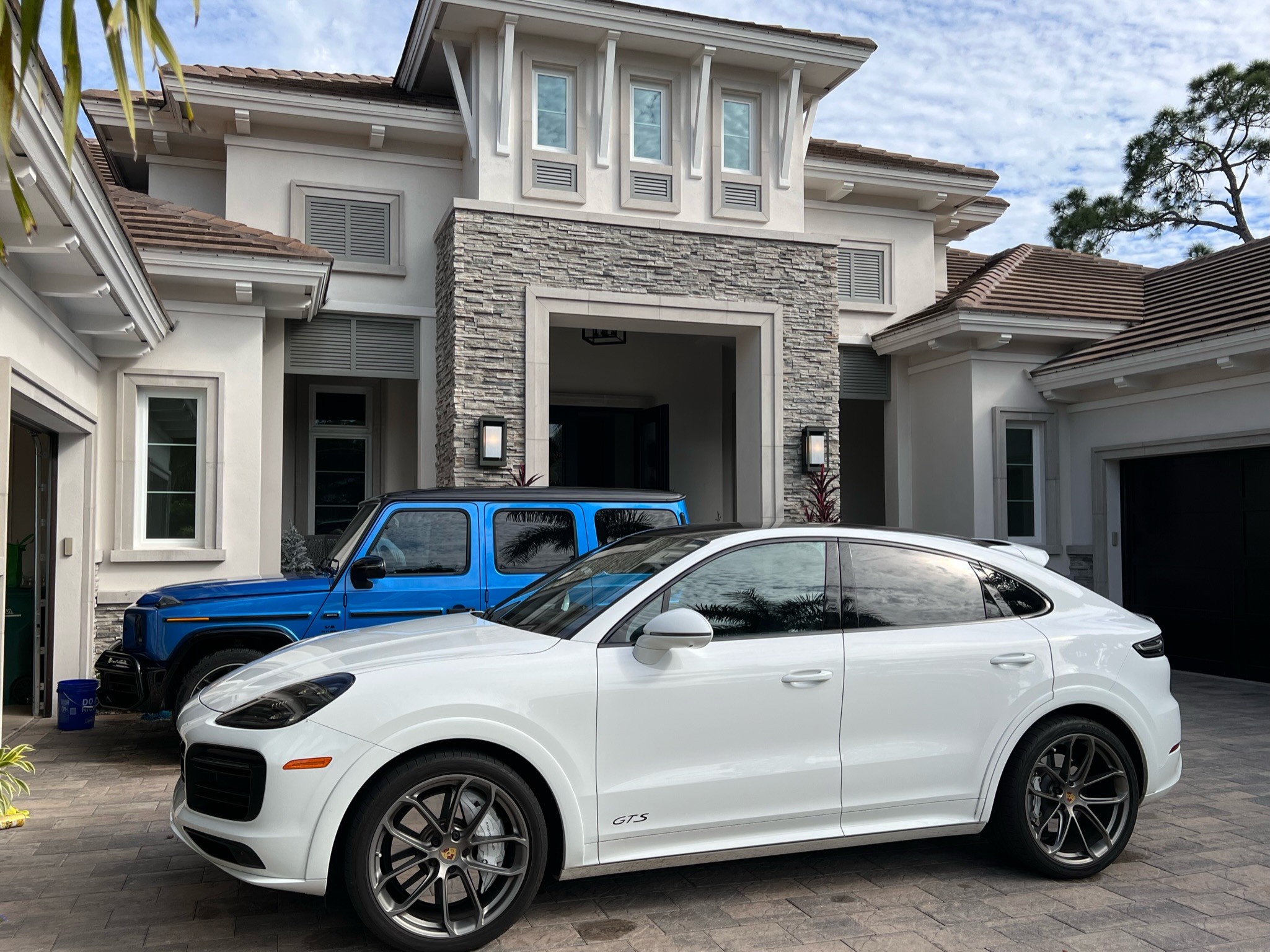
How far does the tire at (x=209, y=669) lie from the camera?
275 inches

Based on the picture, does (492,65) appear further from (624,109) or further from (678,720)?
(678,720)

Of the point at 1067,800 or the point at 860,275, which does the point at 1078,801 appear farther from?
the point at 860,275

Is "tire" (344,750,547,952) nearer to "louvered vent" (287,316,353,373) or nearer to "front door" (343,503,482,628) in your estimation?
"front door" (343,503,482,628)

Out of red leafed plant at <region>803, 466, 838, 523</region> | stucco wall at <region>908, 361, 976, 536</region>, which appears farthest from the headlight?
stucco wall at <region>908, 361, 976, 536</region>

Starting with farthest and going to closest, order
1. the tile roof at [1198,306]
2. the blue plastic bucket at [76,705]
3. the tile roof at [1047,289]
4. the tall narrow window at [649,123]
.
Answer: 1. the tile roof at [1047,289]
2. the tall narrow window at [649,123]
3. the tile roof at [1198,306]
4. the blue plastic bucket at [76,705]

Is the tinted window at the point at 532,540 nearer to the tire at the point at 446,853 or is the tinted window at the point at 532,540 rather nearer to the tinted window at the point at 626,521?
the tinted window at the point at 626,521

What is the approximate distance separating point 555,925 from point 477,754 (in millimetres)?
824

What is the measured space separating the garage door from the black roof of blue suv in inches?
280

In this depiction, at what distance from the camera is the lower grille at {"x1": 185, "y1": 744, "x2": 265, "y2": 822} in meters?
3.74

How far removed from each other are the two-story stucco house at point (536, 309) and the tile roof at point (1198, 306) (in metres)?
0.09

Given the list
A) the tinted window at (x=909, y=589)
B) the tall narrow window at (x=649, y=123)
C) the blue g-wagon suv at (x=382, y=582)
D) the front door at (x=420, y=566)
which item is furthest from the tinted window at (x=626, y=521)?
the tall narrow window at (x=649, y=123)

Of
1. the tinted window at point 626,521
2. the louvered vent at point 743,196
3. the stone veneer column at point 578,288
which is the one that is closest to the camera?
the tinted window at point 626,521

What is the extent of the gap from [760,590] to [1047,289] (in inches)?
478

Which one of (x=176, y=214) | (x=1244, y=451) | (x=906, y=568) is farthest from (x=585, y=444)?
(x=906, y=568)
